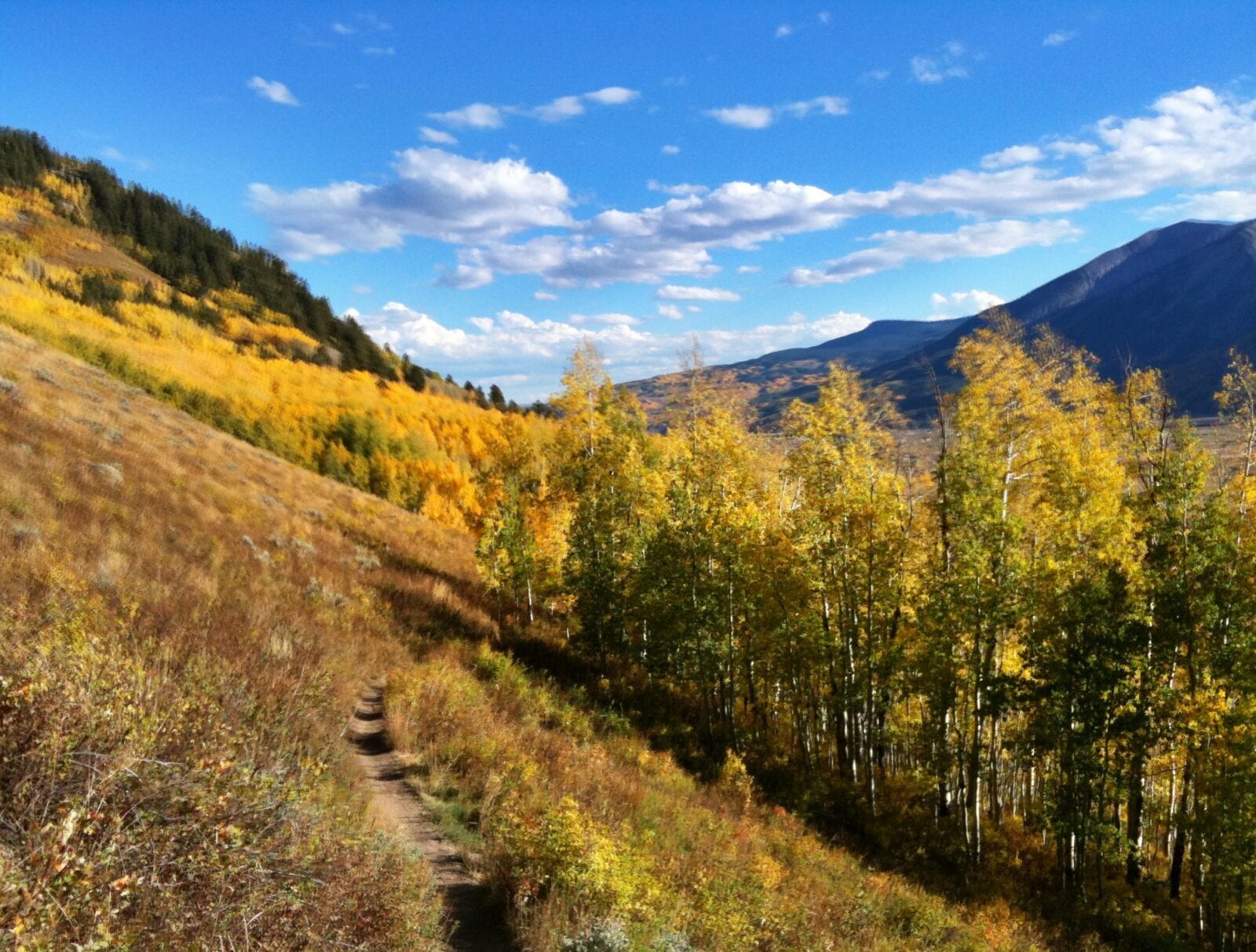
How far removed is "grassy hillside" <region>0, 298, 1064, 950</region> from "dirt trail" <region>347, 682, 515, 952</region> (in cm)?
29

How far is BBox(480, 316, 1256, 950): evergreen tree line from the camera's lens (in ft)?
53.8

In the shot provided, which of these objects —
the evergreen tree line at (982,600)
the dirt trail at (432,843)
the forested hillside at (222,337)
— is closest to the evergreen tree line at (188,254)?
the forested hillside at (222,337)

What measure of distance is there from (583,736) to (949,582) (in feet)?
33.6

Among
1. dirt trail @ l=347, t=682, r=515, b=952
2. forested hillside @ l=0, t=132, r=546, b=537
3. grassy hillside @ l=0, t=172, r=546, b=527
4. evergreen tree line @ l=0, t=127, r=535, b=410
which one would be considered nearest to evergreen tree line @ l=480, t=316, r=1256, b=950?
dirt trail @ l=347, t=682, r=515, b=952

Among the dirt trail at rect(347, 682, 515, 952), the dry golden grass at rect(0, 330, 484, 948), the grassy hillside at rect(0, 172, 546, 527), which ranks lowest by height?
the dirt trail at rect(347, 682, 515, 952)

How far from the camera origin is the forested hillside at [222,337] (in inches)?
1999

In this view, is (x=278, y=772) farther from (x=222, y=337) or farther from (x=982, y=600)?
(x=222, y=337)

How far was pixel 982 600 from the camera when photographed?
56.1 ft

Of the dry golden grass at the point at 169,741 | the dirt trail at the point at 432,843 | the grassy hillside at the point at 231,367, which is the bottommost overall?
the dirt trail at the point at 432,843

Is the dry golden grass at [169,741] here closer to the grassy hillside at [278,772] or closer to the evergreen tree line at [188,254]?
the grassy hillside at [278,772]

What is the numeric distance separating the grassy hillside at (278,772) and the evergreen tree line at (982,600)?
467 cm

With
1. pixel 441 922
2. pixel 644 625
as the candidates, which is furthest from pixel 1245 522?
pixel 441 922

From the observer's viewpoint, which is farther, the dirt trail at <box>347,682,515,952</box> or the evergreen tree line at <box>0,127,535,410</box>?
the evergreen tree line at <box>0,127,535,410</box>

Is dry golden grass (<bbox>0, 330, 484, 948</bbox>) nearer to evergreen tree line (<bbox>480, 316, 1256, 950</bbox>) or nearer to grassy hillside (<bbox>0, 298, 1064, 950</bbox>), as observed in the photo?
grassy hillside (<bbox>0, 298, 1064, 950</bbox>)
